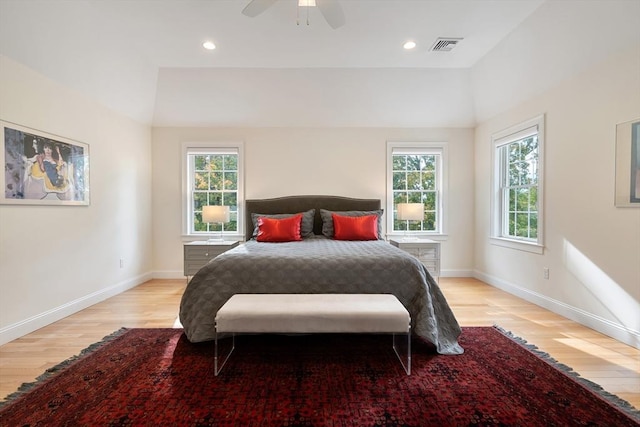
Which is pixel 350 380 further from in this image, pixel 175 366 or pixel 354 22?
pixel 354 22

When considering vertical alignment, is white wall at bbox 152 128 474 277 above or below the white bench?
above

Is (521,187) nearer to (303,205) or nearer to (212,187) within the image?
(303,205)

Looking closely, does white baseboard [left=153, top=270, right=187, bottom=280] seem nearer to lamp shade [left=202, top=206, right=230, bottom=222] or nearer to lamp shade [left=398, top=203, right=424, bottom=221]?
lamp shade [left=202, top=206, right=230, bottom=222]

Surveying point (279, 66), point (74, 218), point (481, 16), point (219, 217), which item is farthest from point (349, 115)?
point (74, 218)

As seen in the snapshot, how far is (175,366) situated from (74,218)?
2.22 m

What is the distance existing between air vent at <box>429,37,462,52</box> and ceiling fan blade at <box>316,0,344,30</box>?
1469 mm

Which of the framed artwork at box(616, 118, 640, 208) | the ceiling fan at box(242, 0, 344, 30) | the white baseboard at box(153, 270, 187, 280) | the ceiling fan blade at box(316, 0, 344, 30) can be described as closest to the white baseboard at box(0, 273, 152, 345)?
the white baseboard at box(153, 270, 187, 280)

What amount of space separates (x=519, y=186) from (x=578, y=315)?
1672mm

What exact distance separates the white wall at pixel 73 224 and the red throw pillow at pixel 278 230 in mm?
1884

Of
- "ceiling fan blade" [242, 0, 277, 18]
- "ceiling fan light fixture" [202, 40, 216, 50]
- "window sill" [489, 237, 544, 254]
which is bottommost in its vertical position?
"window sill" [489, 237, 544, 254]

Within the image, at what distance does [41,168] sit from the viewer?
9.57 feet

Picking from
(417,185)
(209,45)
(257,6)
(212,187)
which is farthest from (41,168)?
(417,185)

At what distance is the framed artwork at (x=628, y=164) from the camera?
97.3 inches

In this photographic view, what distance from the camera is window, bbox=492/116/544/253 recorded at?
359 centimetres
